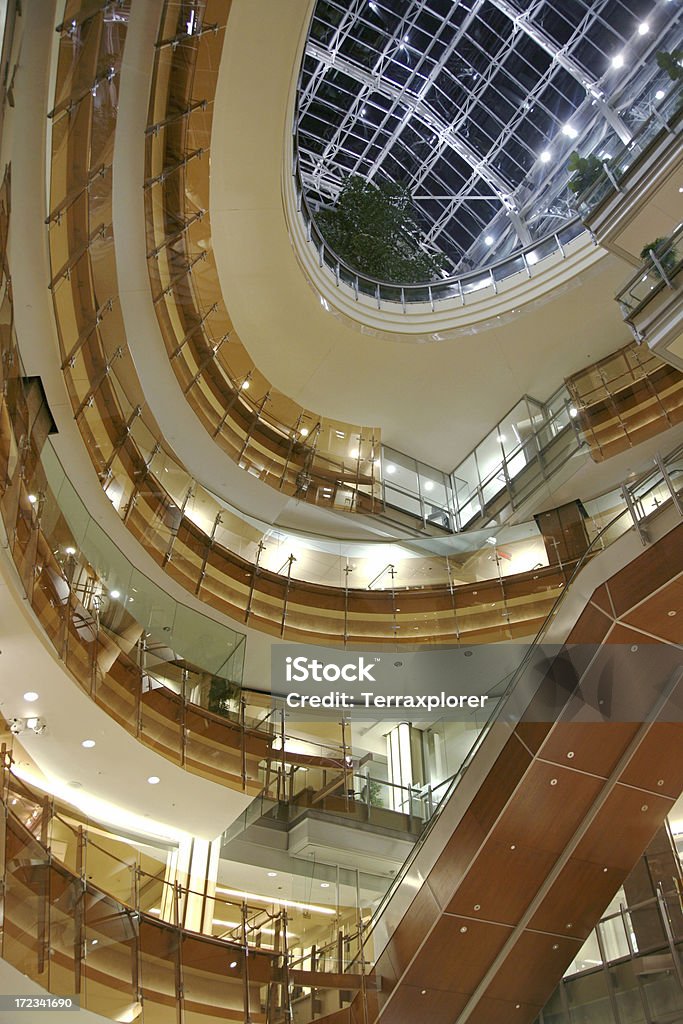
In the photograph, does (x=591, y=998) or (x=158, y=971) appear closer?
(x=158, y=971)

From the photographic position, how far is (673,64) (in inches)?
333

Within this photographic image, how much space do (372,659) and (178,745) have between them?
7.22 ft

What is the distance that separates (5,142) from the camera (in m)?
4.55

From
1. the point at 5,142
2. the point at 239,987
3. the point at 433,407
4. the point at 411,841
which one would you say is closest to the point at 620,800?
the point at 411,841

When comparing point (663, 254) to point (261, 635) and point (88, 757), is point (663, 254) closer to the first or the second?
point (261, 635)

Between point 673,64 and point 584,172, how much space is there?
144 centimetres

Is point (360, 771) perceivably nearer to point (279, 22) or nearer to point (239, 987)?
point (239, 987)

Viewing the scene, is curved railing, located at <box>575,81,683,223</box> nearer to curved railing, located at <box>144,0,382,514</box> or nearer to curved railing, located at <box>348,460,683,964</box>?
curved railing, located at <box>348,460,683,964</box>

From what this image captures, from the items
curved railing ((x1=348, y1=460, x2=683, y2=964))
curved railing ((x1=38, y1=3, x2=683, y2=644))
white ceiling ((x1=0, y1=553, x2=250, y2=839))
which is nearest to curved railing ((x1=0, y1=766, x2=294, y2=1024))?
curved railing ((x1=348, y1=460, x2=683, y2=964))

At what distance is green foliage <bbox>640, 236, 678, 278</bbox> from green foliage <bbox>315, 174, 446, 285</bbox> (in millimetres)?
7306

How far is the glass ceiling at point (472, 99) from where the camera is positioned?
16000 mm

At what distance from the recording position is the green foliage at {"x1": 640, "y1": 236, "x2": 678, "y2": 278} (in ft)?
26.6

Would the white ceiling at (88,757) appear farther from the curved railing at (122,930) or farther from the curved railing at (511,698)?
the curved railing at (511,698)
